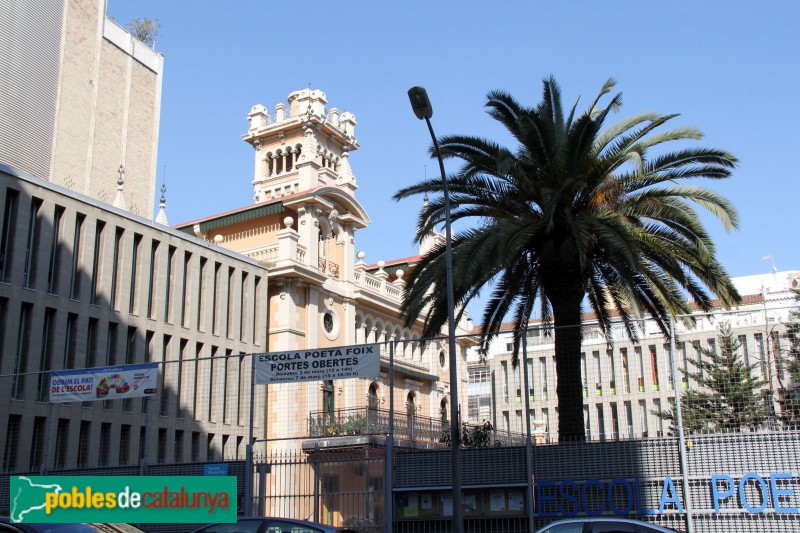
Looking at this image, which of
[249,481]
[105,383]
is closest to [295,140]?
[105,383]

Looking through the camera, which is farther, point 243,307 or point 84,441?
point 243,307

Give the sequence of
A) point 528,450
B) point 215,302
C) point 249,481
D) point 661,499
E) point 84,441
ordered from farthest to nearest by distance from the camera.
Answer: point 215,302 < point 84,441 < point 249,481 < point 528,450 < point 661,499

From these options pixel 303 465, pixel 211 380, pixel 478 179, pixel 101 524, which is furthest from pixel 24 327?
pixel 101 524

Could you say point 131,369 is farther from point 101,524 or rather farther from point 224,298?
point 224,298

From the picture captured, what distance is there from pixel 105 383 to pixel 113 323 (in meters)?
13.9

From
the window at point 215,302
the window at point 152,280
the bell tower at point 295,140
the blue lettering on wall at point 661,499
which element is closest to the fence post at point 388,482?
the blue lettering on wall at point 661,499

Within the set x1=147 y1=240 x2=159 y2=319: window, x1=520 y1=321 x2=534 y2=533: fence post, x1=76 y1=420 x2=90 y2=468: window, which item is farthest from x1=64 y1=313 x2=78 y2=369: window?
x1=520 y1=321 x2=534 y2=533: fence post

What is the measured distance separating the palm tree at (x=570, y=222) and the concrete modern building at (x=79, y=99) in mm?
26005

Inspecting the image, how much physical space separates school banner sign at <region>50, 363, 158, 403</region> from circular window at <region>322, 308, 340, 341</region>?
21.4m

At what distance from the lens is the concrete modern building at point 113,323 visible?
96.2 ft

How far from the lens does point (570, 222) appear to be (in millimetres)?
17703

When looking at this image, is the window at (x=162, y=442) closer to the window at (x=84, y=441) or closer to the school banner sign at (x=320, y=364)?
the window at (x=84, y=441)

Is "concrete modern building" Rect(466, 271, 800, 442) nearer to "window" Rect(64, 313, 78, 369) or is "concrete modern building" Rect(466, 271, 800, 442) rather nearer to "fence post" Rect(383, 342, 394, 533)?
"fence post" Rect(383, 342, 394, 533)

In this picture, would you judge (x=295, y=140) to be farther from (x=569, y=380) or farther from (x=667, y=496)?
(x=667, y=496)
